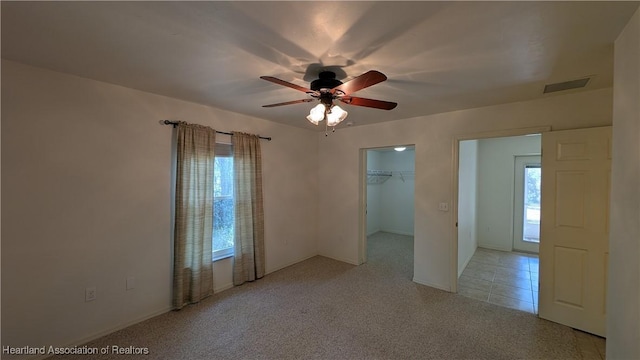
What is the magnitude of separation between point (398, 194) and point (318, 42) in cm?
571

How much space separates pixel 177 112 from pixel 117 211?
1.21 meters

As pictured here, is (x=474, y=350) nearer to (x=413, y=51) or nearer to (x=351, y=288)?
(x=351, y=288)

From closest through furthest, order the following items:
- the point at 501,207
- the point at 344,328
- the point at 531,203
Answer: the point at 344,328, the point at 531,203, the point at 501,207

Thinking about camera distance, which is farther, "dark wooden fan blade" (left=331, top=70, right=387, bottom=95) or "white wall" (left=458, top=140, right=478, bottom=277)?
"white wall" (left=458, top=140, right=478, bottom=277)

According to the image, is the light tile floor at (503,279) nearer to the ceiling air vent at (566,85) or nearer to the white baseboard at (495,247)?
the white baseboard at (495,247)

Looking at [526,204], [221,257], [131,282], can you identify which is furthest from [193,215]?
[526,204]

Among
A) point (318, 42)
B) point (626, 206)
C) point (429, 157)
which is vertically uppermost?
point (318, 42)

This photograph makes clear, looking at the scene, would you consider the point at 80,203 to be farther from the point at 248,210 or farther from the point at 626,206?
the point at 626,206

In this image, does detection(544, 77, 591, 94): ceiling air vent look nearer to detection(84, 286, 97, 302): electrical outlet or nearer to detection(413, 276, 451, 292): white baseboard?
detection(413, 276, 451, 292): white baseboard

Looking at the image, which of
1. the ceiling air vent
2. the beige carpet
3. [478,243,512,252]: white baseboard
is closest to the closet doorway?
[478,243,512,252]: white baseboard

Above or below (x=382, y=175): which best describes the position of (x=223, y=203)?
below

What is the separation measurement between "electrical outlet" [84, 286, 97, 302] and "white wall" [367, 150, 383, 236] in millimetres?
5227

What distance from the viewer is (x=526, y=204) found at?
197 inches

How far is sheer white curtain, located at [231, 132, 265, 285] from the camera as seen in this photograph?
11.1ft
